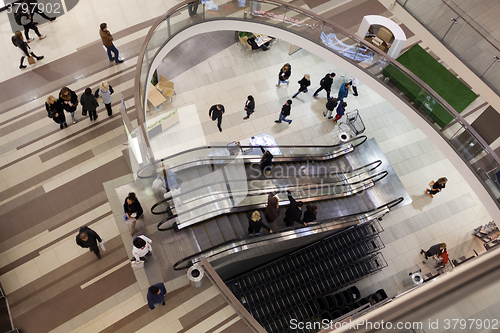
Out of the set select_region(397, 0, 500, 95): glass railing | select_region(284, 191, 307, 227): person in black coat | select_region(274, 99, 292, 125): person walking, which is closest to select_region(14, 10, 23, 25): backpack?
select_region(274, 99, 292, 125): person walking

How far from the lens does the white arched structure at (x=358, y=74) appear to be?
32.0ft

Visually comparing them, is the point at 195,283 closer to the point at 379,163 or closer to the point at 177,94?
the point at 177,94

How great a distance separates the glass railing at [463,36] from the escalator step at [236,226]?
6.80 m

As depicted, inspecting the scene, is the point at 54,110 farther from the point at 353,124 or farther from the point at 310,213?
the point at 353,124

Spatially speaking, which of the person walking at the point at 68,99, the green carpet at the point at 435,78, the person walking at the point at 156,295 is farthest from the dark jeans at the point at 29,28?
the green carpet at the point at 435,78

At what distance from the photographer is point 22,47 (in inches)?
422

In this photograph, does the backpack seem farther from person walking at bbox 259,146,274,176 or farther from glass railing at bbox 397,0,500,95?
glass railing at bbox 397,0,500,95

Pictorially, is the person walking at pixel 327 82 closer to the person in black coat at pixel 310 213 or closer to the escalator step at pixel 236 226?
the person in black coat at pixel 310 213

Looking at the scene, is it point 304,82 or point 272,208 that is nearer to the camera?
point 272,208

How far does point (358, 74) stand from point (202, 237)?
6153mm

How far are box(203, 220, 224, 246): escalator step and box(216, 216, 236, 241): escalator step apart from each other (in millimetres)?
102

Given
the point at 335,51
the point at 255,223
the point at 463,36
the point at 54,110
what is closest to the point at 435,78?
the point at 463,36

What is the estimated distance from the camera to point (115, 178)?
382 inches

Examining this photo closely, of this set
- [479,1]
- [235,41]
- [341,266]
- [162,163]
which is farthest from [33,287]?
[479,1]
